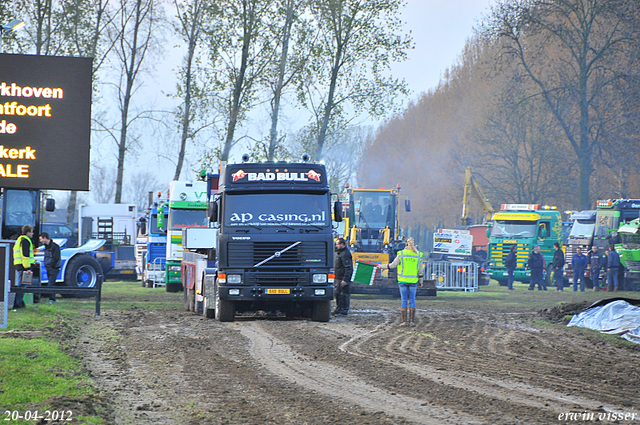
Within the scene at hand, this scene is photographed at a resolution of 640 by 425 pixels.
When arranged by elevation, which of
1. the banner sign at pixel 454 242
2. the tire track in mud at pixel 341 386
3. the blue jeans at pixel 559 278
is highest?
the banner sign at pixel 454 242

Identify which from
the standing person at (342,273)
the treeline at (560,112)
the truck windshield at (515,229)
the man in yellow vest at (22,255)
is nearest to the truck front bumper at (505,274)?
the truck windshield at (515,229)

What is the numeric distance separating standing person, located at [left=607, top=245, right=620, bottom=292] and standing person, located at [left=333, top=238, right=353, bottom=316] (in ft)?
53.9

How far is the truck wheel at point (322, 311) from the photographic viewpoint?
16.7 metres

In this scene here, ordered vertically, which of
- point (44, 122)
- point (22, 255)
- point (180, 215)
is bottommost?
point (22, 255)

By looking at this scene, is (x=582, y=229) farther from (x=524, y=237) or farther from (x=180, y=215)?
(x=180, y=215)

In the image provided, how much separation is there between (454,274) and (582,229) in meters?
10.2

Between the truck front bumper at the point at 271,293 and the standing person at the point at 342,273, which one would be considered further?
the standing person at the point at 342,273

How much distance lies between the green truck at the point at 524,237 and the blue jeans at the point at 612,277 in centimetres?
449

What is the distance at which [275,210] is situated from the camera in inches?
625

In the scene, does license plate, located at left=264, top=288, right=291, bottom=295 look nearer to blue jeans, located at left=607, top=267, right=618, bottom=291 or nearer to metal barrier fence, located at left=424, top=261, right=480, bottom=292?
metal barrier fence, located at left=424, top=261, right=480, bottom=292

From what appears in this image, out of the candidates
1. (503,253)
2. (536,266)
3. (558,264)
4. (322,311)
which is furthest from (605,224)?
(322,311)

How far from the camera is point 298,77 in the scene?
39.3 meters

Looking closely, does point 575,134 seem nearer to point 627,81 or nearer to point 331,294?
point 627,81

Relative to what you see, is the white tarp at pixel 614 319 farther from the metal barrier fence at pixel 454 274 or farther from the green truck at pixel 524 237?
the green truck at pixel 524 237
